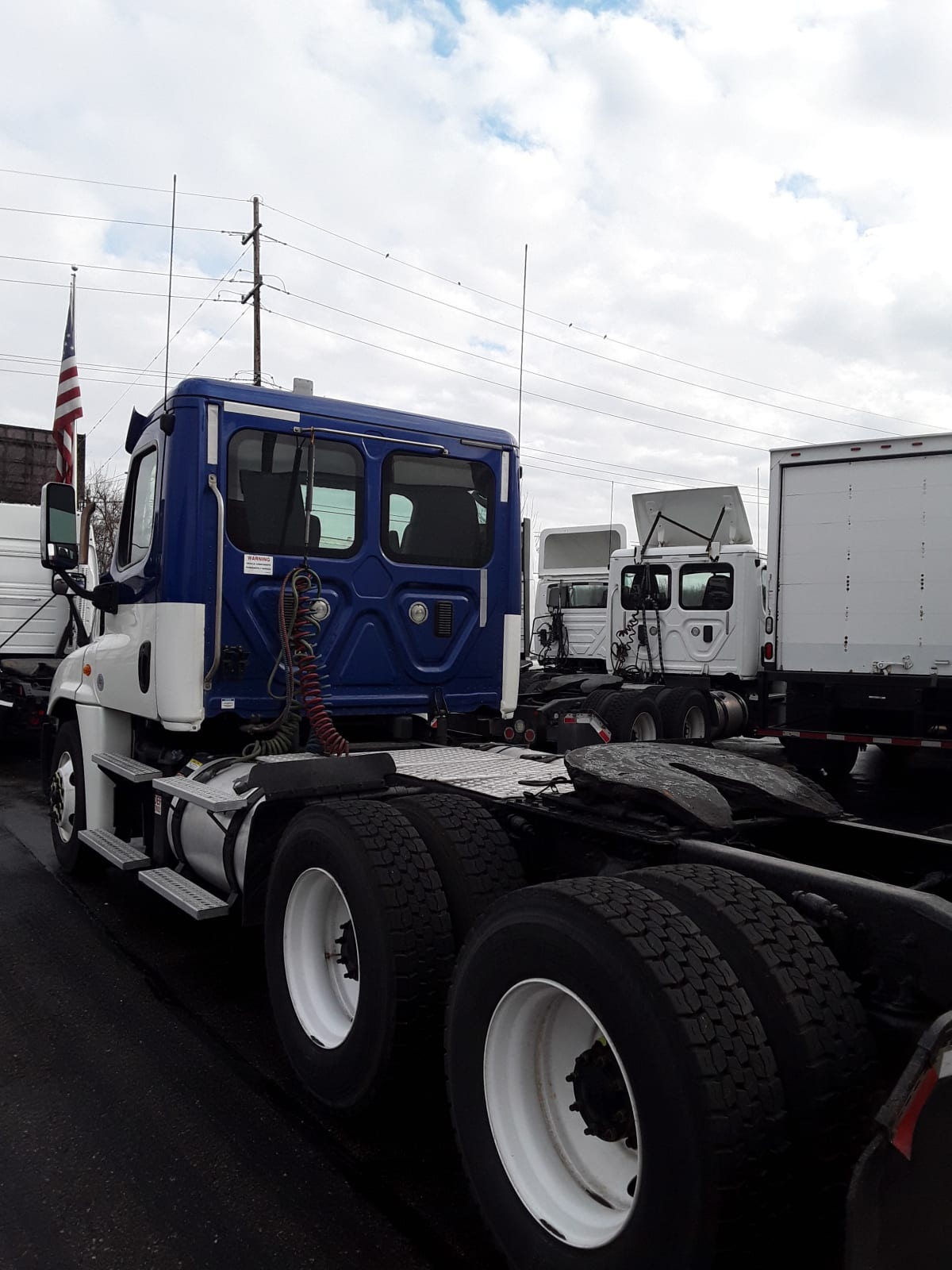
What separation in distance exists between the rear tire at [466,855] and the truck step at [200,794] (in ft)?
2.77

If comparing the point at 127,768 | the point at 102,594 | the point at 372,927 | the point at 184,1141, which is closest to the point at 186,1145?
the point at 184,1141

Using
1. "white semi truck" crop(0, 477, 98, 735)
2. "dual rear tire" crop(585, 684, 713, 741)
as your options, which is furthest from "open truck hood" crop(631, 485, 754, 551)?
"white semi truck" crop(0, 477, 98, 735)

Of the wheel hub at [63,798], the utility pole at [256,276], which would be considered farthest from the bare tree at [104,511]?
the wheel hub at [63,798]

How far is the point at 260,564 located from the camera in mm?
4816

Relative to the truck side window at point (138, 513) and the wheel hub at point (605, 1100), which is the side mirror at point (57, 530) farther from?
the wheel hub at point (605, 1100)

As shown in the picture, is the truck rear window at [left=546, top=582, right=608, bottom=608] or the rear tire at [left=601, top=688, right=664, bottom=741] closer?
the rear tire at [left=601, top=688, right=664, bottom=741]

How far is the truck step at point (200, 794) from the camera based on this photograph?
3994 mm

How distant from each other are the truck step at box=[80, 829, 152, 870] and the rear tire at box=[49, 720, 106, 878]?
221 millimetres

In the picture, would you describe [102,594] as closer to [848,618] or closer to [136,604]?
[136,604]

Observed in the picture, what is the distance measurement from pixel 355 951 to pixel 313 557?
2.25 meters

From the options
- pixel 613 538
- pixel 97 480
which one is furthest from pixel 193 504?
pixel 97 480

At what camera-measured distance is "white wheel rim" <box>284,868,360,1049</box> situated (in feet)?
11.5

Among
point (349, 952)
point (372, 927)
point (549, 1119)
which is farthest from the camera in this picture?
point (349, 952)

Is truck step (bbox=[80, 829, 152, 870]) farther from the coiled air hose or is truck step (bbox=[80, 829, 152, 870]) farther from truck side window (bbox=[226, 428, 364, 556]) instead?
truck side window (bbox=[226, 428, 364, 556])
